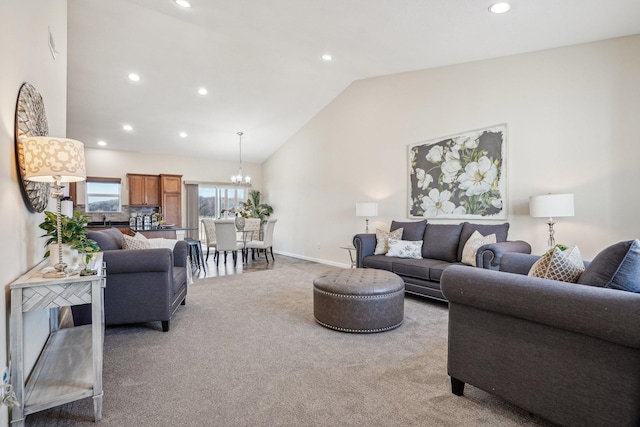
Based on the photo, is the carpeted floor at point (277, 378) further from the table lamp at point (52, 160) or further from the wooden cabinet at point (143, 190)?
the wooden cabinet at point (143, 190)

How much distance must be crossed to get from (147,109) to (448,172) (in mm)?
5825

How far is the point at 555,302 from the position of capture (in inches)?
55.2

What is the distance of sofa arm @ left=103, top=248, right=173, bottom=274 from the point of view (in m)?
2.77

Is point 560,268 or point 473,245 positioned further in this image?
point 473,245

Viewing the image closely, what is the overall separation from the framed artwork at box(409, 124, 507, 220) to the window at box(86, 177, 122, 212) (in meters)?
7.16

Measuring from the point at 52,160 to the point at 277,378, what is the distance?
1855mm

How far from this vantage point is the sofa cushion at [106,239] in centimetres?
299

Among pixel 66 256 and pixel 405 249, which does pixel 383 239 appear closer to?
pixel 405 249

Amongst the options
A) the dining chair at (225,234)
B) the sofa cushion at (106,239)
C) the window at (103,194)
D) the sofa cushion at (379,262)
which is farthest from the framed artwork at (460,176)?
the window at (103,194)

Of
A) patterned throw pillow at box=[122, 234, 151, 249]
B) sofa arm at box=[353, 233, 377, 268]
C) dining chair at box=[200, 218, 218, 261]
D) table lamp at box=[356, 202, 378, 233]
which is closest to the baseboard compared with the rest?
table lamp at box=[356, 202, 378, 233]

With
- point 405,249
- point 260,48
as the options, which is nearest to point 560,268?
point 405,249

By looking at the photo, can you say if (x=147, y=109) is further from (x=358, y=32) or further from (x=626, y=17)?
(x=626, y=17)

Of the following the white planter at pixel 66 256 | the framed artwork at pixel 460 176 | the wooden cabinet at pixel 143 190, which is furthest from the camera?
the wooden cabinet at pixel 143 190

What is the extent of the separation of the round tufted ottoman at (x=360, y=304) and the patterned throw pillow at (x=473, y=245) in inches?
46.3
